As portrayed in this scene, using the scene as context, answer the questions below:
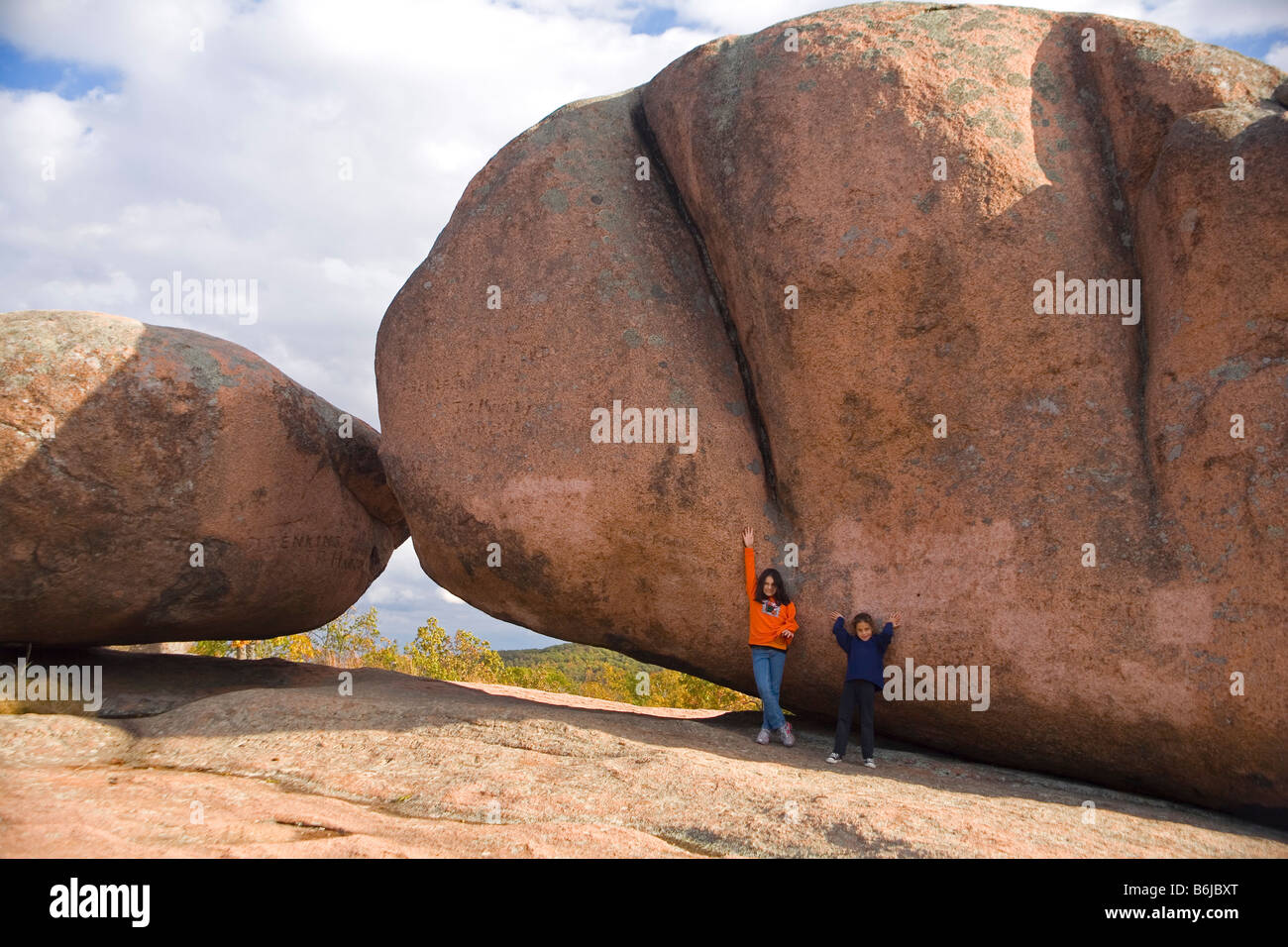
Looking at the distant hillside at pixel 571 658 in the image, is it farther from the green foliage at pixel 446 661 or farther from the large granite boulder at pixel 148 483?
the large granite boulder at pixel 148 483

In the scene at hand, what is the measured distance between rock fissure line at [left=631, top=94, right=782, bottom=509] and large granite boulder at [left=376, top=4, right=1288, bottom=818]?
0.09 ft

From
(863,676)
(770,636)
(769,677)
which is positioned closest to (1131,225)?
(863,676)

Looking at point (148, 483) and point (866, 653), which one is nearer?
point (866, 653)

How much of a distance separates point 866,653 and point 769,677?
0.67m

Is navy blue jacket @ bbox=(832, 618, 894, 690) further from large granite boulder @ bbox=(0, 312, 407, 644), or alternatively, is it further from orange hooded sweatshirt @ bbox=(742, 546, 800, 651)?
large granite boulder @ bbox=(0, 312, 407, 644)

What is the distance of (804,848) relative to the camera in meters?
4.10

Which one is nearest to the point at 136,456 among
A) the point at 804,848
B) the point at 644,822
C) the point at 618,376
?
the point at 618,376

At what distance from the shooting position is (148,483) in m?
7.02

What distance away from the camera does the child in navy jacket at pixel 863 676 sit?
19.6ft

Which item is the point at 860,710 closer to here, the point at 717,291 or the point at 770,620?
the point at 770,620

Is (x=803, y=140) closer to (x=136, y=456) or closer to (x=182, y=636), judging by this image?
(x=136, y=456)

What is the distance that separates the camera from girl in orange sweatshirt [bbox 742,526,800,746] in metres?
6.30

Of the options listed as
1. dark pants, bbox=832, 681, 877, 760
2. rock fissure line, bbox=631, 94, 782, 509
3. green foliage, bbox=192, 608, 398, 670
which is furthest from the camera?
green foliage, bbox=192, 608, 398, 670

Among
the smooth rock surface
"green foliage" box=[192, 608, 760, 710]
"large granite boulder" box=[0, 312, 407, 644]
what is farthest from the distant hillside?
the smooth rock surface
